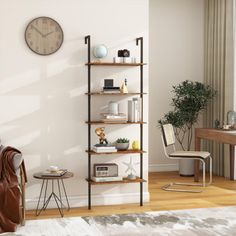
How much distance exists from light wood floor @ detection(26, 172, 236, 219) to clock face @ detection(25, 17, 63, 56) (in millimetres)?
1704

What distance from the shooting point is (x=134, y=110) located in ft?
17.6

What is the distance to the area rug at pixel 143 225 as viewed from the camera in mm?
4379

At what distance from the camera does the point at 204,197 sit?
591 centimetres

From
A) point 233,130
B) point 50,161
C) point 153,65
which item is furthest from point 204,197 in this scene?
point 153,65

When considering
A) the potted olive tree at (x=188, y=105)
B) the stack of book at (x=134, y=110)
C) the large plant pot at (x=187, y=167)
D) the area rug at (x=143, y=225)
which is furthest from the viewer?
the large plant pot at (x=187, y=167)

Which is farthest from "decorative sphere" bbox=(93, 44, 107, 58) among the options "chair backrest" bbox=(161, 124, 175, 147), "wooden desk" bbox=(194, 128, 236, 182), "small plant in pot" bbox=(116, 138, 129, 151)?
"wooden desk" bbox=(194, 128, 236, 182)

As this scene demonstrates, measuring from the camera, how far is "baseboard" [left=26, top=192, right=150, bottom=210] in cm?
525

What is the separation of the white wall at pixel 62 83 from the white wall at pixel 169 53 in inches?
82.5

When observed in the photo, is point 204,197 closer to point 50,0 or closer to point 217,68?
point 217,68

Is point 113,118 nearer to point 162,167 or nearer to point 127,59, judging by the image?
point 127,59

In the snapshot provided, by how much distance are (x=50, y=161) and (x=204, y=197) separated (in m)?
1.92

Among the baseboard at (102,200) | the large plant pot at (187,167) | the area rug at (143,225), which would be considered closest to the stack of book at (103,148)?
the baseboard at (102,200)

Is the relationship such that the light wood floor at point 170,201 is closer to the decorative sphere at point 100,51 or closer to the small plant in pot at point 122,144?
the small plant in pot at point 122,144

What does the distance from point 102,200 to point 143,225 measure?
3.16 feet
